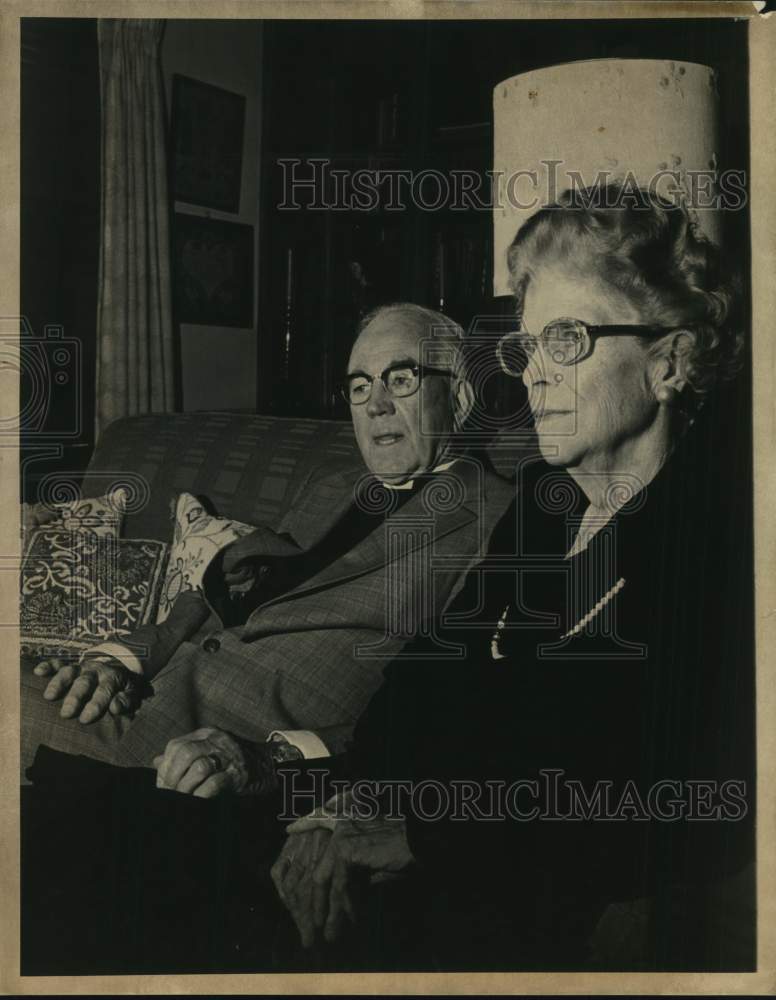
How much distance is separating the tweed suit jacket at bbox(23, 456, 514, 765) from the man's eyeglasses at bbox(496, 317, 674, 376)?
7.2 inches

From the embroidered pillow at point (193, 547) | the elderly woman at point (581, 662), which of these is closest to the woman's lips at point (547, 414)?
the elderly woman at point (581, 662)

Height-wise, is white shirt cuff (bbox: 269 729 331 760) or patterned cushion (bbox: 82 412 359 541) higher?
patterned cushion (bbox: 82 412 359 541)

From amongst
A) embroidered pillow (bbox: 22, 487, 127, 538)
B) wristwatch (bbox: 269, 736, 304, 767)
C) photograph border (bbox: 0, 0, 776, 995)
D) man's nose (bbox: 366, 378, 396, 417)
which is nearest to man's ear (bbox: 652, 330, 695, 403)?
photograph border (bbox: 0, 0, 776, 995)

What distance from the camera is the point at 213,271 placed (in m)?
1.86

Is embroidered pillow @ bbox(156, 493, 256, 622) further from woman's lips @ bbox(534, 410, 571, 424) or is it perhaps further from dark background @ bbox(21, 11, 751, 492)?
woman's lips @ bbox(534, 410, 571, 424)

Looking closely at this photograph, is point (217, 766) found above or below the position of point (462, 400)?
below

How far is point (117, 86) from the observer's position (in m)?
1.85

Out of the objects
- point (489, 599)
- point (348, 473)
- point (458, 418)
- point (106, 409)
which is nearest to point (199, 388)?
point (106, 409)

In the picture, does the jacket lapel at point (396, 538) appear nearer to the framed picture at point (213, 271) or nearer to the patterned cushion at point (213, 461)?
the patterned cushion at point (213, 461)

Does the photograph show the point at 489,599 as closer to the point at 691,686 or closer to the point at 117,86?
the point at 691,686

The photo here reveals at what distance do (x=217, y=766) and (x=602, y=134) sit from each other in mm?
1222

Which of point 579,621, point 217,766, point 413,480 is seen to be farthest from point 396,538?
point 217,766

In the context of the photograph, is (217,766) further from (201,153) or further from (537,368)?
(201,153)

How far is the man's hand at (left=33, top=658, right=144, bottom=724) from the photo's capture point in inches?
70.0
